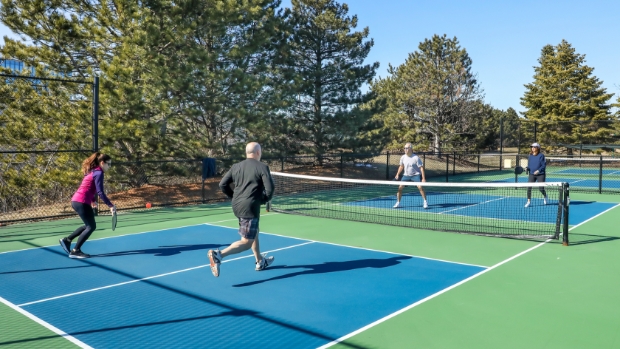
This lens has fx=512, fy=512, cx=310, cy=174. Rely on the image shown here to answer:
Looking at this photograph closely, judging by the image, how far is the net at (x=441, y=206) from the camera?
1119 cm

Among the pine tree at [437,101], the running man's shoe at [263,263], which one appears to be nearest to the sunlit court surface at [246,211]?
the running man's shoe at [263,263]

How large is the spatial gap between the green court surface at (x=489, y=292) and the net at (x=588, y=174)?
918 cm

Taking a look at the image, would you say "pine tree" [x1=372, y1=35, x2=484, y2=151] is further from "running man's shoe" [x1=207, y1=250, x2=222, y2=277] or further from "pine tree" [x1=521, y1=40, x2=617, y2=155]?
"running man's shoe" [x1=207, y1=250, x2=222, y2=277]

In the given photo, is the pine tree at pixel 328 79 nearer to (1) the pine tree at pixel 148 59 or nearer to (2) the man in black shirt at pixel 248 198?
(1) the pine tree at pixel 148 59

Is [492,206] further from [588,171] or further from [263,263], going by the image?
[588,171]

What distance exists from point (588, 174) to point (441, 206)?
672 inches

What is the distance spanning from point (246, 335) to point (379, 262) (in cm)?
365

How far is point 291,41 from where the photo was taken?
27.1 metres

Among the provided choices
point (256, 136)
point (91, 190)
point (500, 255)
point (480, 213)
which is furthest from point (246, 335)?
point (256, 136)

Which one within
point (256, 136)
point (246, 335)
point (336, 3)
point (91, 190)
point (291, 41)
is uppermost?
point (336, 3)

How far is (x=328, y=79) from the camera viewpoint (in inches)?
1106

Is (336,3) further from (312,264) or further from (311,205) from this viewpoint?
(312,264)

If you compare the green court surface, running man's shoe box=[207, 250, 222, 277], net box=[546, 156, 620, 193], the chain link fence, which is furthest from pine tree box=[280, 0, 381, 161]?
running man's shoe box=[207, 250, 222, 277]

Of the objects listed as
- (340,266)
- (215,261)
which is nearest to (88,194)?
(215,261)
